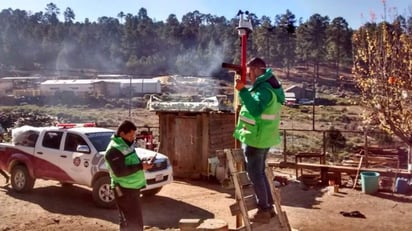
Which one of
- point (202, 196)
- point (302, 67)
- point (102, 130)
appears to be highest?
point (302, 67)

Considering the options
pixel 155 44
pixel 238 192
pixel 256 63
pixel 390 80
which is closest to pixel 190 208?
pixel 238 192

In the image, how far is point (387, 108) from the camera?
1341 centimetres

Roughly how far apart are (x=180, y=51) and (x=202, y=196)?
79.9 metres

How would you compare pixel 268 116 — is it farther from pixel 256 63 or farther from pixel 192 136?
pixel 192 136

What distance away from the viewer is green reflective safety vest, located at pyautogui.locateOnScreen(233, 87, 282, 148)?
5562 mm

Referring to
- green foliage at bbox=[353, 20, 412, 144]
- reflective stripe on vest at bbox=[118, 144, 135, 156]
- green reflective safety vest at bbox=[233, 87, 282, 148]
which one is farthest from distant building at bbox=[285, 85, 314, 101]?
green reflective safety vest at bbox=[233, 87, 282, 148]

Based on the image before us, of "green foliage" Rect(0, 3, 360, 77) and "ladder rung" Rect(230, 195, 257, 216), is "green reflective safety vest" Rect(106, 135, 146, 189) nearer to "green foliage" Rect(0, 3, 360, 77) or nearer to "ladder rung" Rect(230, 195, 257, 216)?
"ladder rung" Rect(230, 195, 257, 216)

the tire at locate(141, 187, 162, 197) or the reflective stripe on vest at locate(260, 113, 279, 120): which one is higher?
the reflective stripe on vest at locate(260, 113, 279, 120)

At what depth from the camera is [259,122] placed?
5609 mm

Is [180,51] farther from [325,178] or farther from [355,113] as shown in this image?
[325,178]

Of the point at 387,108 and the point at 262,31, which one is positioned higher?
the point at 262,31

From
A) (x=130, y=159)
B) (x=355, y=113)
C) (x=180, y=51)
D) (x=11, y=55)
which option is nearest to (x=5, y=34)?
(x=11, y=55)

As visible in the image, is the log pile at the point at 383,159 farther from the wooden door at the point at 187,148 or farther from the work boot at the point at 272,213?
the work boot at the point at 272,213

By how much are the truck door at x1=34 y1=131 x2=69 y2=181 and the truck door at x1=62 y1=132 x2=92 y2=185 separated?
163 millimetres
